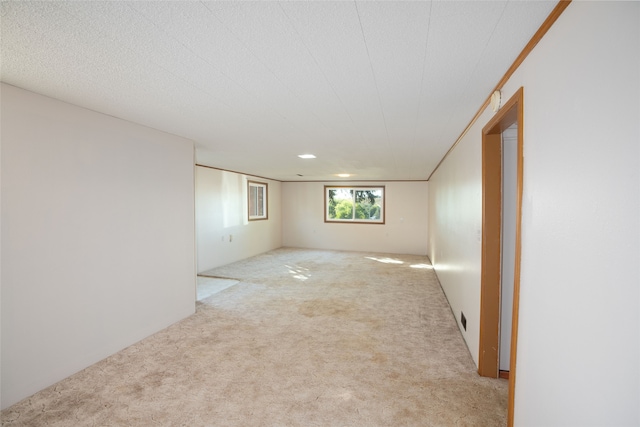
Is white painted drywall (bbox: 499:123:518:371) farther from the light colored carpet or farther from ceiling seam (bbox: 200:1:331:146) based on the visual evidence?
ceiling seam (bbox: 200:1:331:146)

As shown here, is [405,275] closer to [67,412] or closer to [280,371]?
[280,371]

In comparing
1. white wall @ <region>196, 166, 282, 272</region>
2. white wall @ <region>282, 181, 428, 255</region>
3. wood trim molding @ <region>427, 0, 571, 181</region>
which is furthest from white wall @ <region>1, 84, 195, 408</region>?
white wall @ <region>282, 181, 428, 255</region>

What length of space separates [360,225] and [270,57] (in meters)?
7.51

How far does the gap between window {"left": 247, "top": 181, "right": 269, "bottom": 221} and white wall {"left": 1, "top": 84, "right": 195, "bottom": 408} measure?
448 cm

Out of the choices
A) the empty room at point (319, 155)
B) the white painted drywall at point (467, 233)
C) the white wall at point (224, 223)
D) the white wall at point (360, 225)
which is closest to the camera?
the empty room at point (319, 155)

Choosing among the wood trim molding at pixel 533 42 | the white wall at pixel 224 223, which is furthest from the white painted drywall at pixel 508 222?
the white wall at pixel 224 223

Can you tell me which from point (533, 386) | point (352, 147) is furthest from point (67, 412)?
point (352, 147)

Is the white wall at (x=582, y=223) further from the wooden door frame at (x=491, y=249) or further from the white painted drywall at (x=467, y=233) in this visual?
the white painted drywall at (x=467, y=233)

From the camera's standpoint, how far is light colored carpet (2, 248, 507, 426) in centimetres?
195

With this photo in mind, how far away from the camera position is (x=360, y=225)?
8.81 m

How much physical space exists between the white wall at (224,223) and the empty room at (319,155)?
1774mm

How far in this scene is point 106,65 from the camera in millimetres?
1646

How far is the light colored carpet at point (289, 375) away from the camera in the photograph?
195cm

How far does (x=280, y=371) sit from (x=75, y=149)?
7.99 ft
